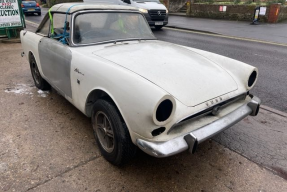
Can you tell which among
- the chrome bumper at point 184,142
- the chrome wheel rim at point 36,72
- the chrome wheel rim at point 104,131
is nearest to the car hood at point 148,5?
the chrome wheel rim at point 36,72

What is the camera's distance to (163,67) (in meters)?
2.66

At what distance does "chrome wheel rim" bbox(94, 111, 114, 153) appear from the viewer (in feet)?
8.45

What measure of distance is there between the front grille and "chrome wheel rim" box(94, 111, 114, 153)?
34.7 ft

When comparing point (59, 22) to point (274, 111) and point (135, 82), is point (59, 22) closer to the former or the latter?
point (135, 82)

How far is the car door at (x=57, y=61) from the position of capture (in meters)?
3.14

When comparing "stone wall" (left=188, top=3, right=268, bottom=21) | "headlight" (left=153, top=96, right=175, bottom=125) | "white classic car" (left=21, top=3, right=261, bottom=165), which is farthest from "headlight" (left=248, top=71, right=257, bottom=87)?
"stone wall" (left=188, top=3, right=268, bottom=21)

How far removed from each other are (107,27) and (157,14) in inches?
382

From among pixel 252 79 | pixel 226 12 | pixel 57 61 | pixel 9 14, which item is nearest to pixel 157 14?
pixel 9 14

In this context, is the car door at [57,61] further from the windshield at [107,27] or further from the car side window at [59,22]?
Answer: the windshield at [107,27]

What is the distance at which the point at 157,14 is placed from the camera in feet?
41.1

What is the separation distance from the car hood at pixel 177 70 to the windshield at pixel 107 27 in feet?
0.96

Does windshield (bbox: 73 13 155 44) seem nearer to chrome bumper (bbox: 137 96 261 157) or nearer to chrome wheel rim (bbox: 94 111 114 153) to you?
chrome wheel rim (bbox: 94 111 114 153)

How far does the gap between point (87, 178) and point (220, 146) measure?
5.33 ft

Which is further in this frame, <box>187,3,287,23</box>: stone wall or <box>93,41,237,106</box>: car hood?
<box>187,3,287,23</box>: stone wall
